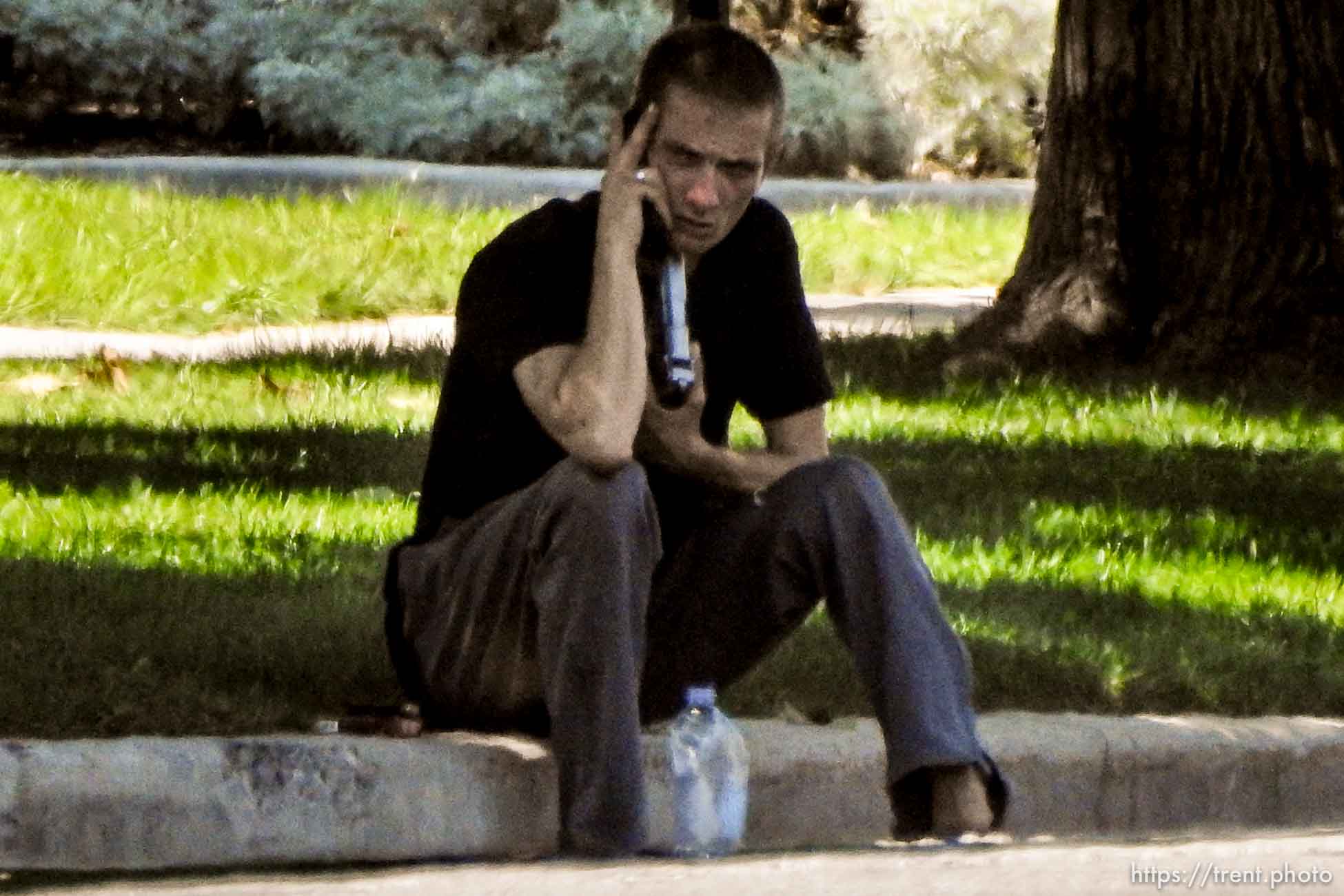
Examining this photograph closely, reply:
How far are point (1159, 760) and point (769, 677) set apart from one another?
74cm

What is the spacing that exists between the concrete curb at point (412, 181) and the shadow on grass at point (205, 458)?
6.63 meters

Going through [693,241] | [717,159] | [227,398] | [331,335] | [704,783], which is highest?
[717,159]

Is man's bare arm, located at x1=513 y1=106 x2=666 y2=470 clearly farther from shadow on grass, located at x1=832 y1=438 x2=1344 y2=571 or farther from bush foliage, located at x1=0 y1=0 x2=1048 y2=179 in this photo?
bush foliage, located at x1=0 y1=0 x2=1048 y2=179

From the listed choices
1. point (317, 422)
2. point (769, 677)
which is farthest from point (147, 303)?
point (769, 677)

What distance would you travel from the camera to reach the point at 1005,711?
5.35 m

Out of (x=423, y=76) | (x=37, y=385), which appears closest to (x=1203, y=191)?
(x=37, y=385)

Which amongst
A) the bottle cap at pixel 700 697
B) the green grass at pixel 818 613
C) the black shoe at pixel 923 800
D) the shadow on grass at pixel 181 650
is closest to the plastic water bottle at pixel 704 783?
the bottle cap at pixel 700 697

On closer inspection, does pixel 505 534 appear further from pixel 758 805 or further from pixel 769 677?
pixel 769 677

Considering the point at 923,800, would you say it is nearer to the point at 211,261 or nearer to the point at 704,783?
the point at 704,783

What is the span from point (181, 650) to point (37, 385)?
167 inches

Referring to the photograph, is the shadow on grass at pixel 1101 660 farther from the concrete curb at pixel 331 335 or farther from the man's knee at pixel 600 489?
the concrete curb at pixel 331 335

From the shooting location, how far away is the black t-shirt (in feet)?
15.7

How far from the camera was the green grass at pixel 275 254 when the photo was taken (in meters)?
11.3

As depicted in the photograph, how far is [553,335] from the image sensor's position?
4.78m
